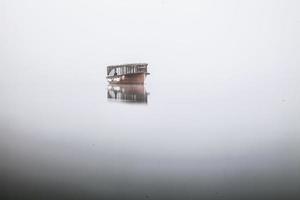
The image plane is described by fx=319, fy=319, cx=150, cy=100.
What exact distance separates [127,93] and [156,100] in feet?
0.29

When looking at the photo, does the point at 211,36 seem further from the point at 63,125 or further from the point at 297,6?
the point at 63,125

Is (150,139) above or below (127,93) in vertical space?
below

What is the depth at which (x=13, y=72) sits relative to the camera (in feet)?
3.27

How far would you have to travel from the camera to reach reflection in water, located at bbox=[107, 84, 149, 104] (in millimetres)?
934

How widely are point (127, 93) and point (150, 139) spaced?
153mm

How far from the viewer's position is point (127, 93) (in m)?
0.94

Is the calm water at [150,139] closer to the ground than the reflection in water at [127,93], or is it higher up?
closer to the ground

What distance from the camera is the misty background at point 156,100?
2.96 ft

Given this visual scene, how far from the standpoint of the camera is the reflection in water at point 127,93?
934 mm

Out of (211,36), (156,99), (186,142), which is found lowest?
(186,142)

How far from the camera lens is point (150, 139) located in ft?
3.12

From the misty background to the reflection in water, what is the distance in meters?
0.02

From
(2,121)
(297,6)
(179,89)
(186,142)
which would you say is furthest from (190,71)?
(2,121)

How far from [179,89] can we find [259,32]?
274mm
